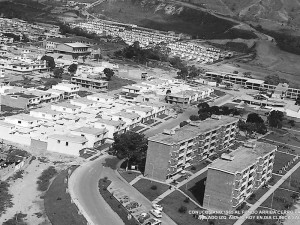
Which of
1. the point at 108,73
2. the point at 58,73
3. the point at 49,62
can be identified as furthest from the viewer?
the point at 49,62

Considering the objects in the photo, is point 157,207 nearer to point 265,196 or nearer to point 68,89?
point 265,196

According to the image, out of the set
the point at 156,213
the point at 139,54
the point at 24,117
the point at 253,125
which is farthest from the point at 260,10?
the point at 156,213

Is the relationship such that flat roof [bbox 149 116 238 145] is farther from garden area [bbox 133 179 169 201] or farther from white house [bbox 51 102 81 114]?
white house [bbox 51 102 81 114]

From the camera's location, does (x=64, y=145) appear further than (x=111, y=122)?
No

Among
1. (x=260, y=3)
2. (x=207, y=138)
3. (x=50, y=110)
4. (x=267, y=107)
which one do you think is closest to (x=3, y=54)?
(x=50, y=110)

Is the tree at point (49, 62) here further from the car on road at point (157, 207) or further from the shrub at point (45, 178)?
the car on road at point (157, 207)

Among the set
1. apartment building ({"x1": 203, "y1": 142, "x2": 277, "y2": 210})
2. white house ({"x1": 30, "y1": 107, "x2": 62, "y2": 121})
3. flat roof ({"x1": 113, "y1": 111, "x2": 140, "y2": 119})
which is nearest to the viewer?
apartment building ({"x1": 203, "y1": 142, "x2": 277, "y2": 210})

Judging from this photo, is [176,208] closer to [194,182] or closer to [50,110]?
[194,182]

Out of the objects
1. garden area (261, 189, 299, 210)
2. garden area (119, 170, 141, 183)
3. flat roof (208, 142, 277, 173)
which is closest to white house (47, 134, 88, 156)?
garden area (119, 170, 141, 183)
